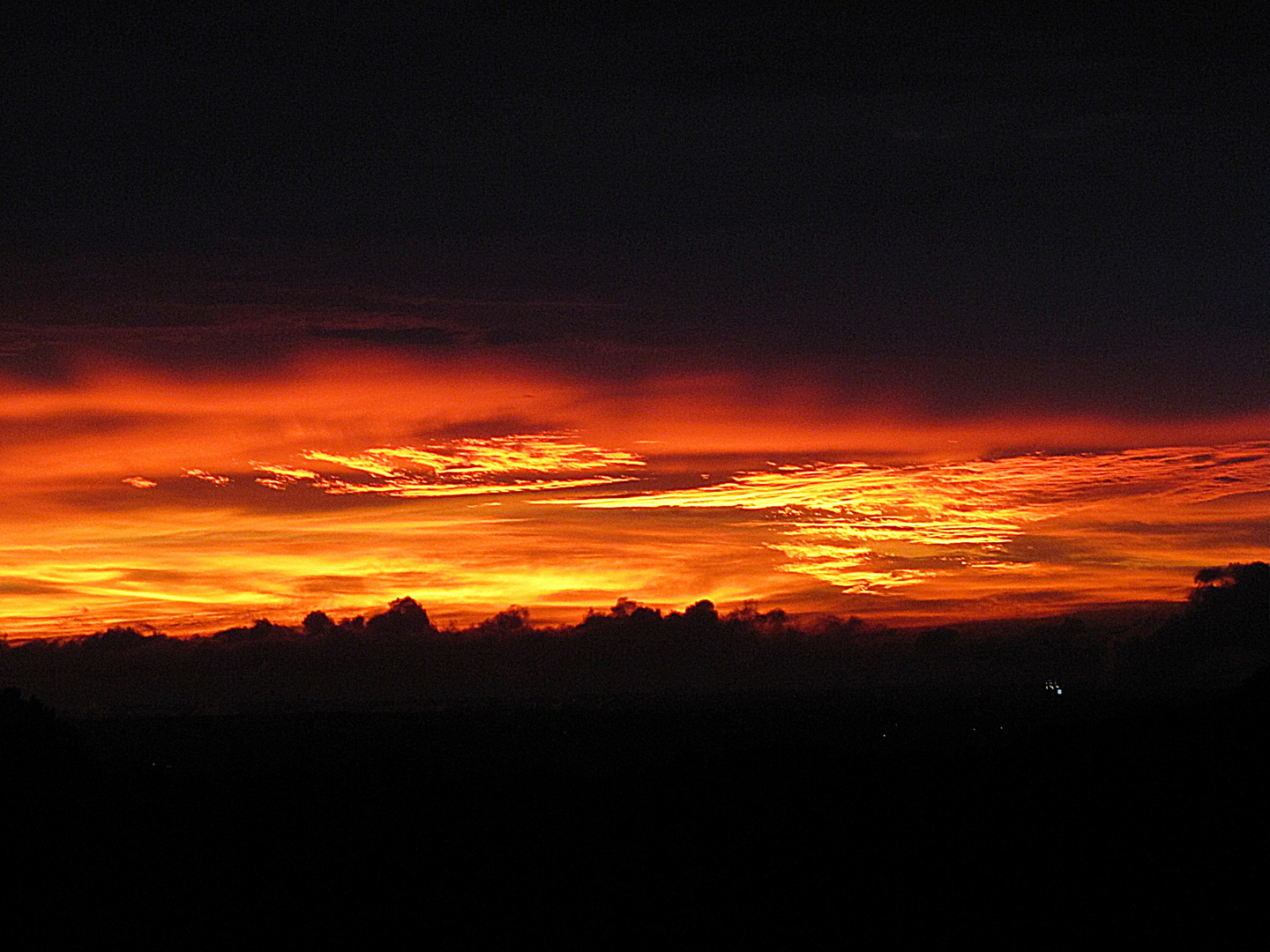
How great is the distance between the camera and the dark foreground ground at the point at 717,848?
57062 millimetres

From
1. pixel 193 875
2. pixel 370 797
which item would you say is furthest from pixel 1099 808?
pixel 370 797

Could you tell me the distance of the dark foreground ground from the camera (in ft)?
187

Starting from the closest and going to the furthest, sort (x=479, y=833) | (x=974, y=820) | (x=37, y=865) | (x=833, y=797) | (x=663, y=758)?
(x=37, y=865), (x=974, y=820), (x=479, y=833), (x=833, y=797), (x=663, y=758)

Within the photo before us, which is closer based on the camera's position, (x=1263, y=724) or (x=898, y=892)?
(x=898, y=892)

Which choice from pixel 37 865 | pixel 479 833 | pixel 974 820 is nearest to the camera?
pixel 37 865

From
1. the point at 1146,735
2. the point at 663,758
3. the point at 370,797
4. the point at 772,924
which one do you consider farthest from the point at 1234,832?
the point at 663,758

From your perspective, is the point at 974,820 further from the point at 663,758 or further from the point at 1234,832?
the point at 663,758

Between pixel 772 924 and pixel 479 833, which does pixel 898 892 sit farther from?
pixel 479 833

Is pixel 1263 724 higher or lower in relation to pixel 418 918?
higher

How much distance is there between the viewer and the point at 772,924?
187 ft

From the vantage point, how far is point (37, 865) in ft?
237

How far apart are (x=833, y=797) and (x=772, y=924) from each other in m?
48.5

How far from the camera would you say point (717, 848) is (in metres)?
81.6

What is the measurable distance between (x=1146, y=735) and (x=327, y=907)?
215ft
